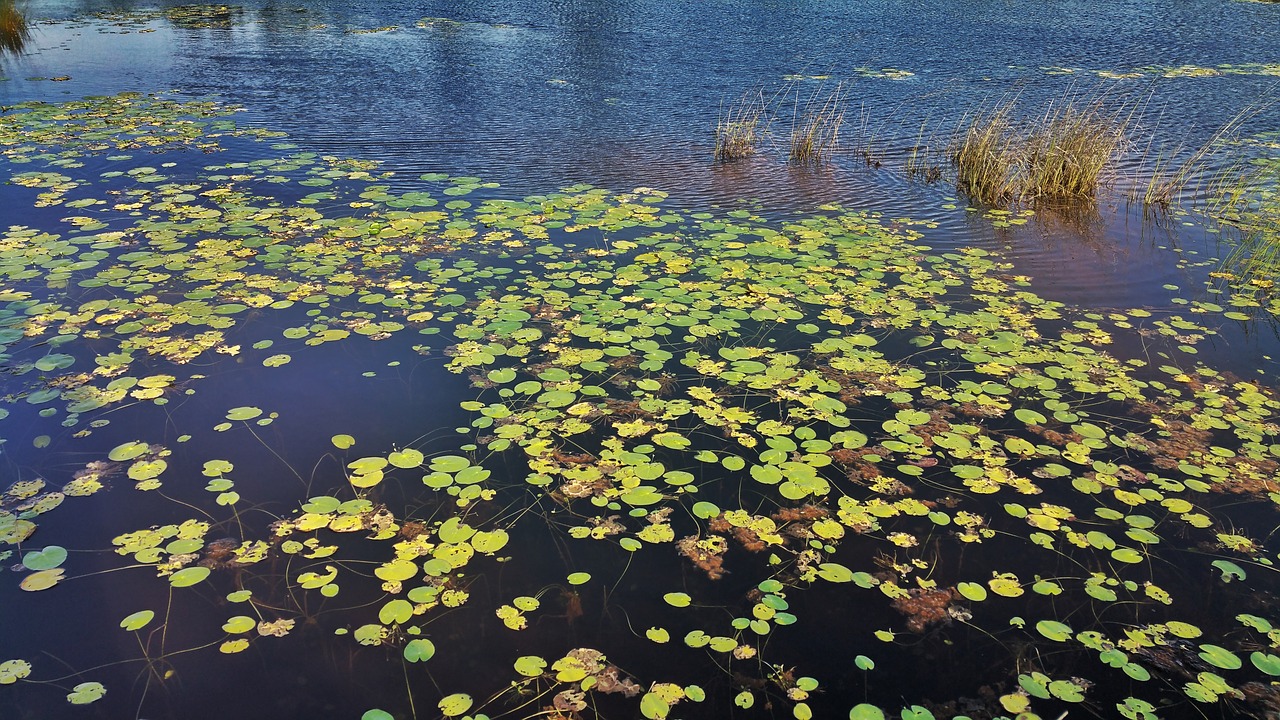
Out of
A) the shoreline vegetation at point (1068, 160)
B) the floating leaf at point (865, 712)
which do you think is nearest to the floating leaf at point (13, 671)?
the floating leaf at point (865, 712)

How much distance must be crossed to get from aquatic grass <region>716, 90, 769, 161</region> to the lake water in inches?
7.0

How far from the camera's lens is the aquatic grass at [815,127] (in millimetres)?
9229

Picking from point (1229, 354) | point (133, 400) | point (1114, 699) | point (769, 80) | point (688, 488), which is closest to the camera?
point (1114, 699)

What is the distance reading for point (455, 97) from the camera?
11.2 meters

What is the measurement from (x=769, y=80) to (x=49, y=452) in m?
10.5

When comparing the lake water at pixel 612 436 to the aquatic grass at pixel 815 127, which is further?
the aquatic grass at pixel 815 127

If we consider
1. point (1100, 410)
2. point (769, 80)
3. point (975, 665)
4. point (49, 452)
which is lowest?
point (49, 452)

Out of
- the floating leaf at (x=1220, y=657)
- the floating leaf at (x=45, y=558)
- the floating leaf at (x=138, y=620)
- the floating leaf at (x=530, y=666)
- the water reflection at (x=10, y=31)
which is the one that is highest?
the water reflection at (x=10, y=31)

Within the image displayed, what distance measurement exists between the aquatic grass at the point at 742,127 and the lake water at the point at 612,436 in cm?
18

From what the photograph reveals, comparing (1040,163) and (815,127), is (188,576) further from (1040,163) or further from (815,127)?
(1040,163)

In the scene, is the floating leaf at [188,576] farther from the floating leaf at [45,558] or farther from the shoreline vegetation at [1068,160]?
the shoreline vegetation at [1068,160]

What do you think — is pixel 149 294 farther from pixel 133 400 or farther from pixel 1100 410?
pixel 1100 410

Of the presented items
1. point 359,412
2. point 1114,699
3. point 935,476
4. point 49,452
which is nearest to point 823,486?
point 935,476

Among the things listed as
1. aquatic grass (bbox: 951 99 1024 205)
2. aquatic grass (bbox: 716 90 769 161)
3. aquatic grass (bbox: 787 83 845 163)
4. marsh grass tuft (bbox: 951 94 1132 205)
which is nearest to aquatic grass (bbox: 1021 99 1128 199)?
marsh grass tuft (bbox: 951 94 1132 205)
